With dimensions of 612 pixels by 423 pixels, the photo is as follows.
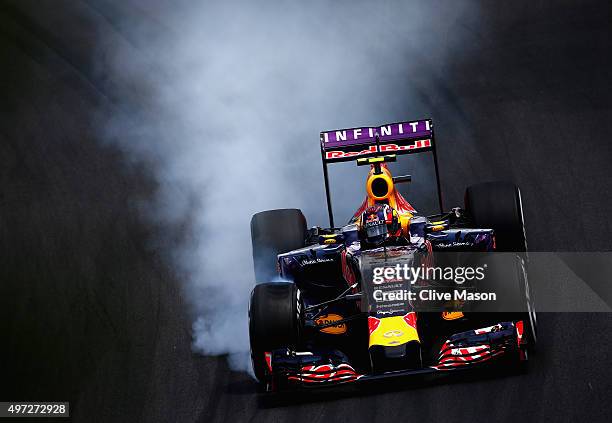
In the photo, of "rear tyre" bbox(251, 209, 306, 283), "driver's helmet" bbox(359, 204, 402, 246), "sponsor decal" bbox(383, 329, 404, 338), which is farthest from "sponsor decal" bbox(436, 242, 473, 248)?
"rear tyre" bbox(251, 209, 306, 283)

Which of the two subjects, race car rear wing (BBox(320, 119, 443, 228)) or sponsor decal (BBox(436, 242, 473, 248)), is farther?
race car rear wing (BBox(320, 119, 443, 228))

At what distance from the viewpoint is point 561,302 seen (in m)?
12.9

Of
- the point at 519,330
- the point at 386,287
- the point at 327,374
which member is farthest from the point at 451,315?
the point at 327,374

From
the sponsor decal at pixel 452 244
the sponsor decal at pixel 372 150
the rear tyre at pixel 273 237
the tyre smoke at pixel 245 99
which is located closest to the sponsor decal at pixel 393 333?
the sponsor decal at pixel 452 244

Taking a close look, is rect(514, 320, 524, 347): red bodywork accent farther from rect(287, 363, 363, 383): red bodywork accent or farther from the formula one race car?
rect(287, 363, 363, 383): red bodywork accent

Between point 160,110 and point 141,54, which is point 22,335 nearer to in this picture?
point 160,110

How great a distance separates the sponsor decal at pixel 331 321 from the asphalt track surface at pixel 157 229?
0.97 meters

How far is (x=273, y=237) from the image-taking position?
44.6 ft

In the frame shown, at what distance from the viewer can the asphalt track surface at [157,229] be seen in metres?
11.1

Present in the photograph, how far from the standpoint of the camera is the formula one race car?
1123 centimetres

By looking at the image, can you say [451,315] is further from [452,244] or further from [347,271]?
[347,271]

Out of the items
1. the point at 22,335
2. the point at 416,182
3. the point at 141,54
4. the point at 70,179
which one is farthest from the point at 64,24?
the point at 22,335

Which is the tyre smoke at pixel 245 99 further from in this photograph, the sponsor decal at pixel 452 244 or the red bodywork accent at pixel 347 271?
the sponsor decal at pixel 452 244

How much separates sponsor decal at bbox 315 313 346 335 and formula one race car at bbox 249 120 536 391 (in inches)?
0.5
